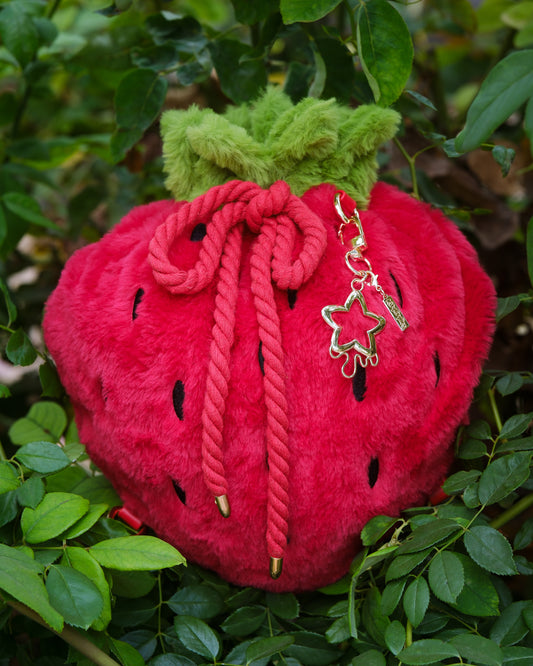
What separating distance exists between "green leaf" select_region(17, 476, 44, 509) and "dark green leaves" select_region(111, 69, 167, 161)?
420mm

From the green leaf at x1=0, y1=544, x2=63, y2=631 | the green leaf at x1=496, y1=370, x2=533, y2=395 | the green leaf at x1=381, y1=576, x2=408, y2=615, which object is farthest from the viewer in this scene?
the green leaf at x1=496, y1=370, x2=533, y2=395

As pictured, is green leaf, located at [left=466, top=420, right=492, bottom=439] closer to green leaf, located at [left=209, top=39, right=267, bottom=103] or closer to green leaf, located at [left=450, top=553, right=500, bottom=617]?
green leaf, located at [left=450, top=553, right=500, bottom=617]

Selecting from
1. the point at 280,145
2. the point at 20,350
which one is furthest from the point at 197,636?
the point at 280,145

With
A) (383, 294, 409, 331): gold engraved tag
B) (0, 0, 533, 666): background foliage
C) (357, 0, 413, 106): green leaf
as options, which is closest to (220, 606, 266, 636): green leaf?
(0, 0, 533, 666): background foliage

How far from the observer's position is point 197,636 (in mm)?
573

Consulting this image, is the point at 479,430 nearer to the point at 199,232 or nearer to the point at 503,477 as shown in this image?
the point at 503,477

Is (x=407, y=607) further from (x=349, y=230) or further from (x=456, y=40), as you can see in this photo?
(x=456, y=40)

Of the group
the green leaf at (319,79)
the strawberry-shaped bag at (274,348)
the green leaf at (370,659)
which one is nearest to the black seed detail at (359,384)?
the strawberry-shaped bag at (274,348)

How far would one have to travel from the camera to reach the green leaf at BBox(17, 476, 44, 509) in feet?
1.82

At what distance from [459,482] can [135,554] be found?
30 centimetres

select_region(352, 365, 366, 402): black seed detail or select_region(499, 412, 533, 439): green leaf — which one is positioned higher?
select_region(352, 365, 366, 402): black seed detail

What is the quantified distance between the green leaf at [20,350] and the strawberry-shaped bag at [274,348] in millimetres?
47

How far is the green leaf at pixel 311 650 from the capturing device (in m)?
0.58

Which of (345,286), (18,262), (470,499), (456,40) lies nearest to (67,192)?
(18,262)
